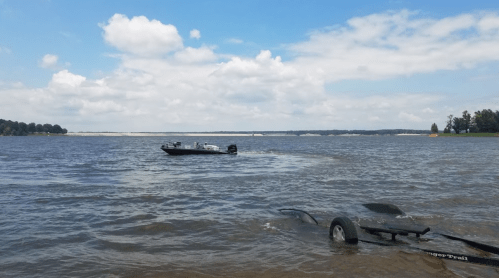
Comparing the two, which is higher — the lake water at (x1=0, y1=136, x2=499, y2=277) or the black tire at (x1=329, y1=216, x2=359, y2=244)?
the black tire at (x1=329, y1=216, x2=359, y2=244)

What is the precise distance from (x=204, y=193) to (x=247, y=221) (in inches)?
268

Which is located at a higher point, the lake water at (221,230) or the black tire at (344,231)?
the black tire at (344,231)

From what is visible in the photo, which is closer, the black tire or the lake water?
the lake water

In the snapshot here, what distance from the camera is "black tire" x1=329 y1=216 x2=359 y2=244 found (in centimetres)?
938

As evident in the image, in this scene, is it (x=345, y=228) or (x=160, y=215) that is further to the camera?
(x=160, y=215)

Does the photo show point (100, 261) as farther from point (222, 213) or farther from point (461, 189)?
point (461, 189)

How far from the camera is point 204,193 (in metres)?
18.6

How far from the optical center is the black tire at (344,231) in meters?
9.38

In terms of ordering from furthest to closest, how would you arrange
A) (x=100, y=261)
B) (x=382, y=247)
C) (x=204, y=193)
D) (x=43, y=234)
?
(x=204, y=193), (x=43, y=234), (x=382, y=247), (x=100, y=261)

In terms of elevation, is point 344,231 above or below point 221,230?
above

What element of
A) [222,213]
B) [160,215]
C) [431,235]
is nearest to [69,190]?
[160,215]

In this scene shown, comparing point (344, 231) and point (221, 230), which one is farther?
point (221, 230)

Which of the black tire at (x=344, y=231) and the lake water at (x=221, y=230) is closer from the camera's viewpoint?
the lake water at (x=221, y=230)

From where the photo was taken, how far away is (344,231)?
9.53 meters
